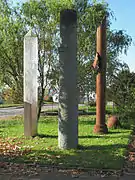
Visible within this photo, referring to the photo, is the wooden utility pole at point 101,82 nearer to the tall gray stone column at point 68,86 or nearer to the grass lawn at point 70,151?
the grass lawn at point 70,151

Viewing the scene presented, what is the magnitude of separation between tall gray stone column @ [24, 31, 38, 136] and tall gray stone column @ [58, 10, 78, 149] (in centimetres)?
221

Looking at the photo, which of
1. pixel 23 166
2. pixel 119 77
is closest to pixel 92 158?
pixel 23 166

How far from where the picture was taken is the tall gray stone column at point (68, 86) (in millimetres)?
8422

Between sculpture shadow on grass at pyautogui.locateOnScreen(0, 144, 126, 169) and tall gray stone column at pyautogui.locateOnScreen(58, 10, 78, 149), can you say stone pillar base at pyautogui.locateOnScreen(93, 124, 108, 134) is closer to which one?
sculpture shadow on grass at pyautogui.locateOnScreen(0, 144, 126, 169)

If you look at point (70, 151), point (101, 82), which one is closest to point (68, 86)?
point (70, 151)

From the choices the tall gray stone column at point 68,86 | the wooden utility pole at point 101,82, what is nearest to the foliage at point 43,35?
the wooden utility pole at point 101,82

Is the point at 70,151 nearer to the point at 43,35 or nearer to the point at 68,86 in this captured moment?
the point at 68,86

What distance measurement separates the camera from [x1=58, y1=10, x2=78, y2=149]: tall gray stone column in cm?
842

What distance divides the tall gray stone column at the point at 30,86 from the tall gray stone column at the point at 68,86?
2208 millimetres

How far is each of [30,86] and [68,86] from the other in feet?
8.11

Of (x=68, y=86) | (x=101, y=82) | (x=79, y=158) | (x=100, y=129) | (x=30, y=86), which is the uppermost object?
(x=101, y=82)

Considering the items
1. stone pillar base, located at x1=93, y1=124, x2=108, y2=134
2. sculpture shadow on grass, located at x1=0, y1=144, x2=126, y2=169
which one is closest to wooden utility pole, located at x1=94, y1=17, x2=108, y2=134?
stone pillar base, located at x1=93, y1=124, x2=108, y2=134

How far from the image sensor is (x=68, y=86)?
8508 mm

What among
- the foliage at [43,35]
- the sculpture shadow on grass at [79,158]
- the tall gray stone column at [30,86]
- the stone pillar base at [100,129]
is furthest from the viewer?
the foliage at [43,35]
